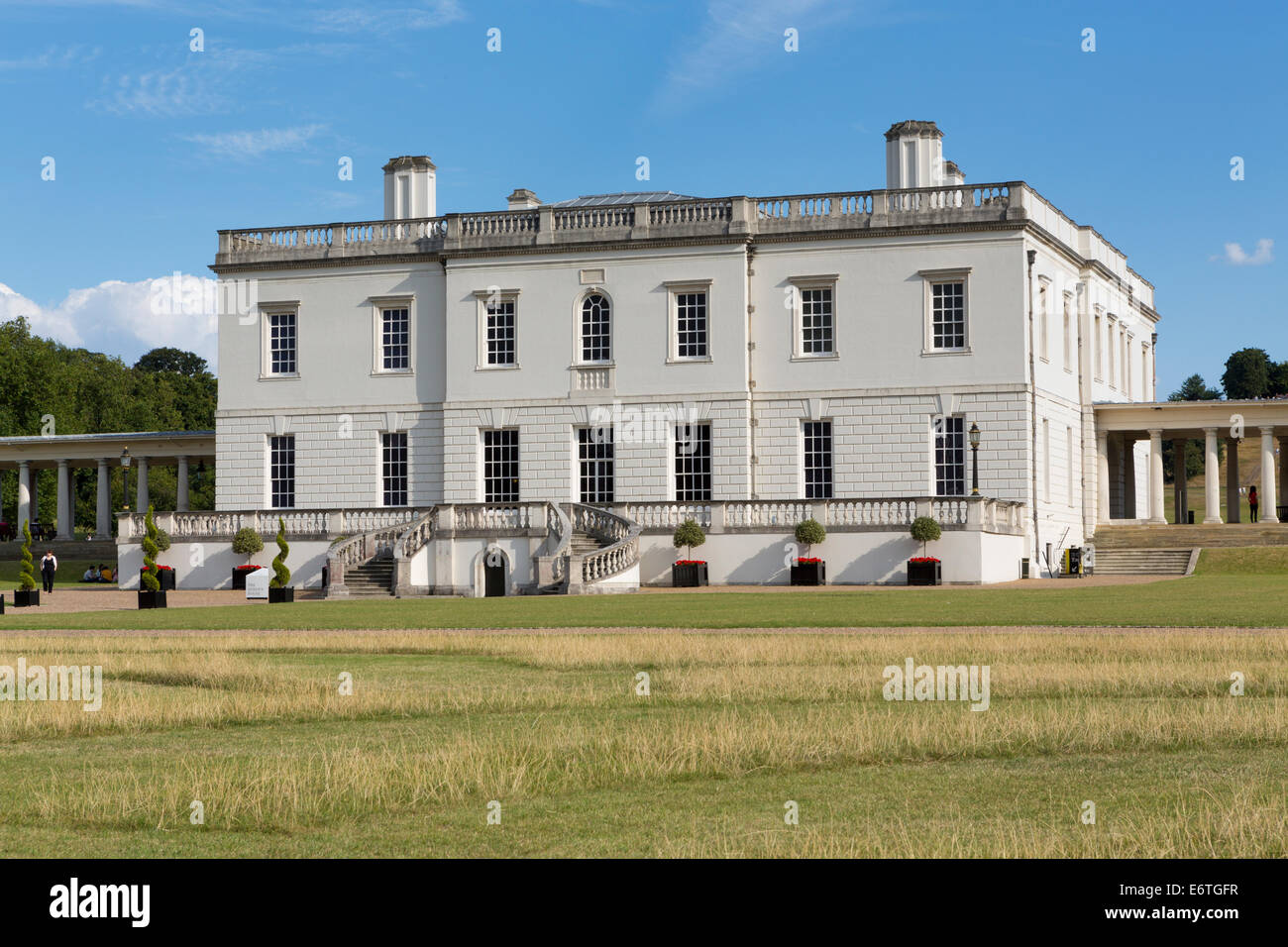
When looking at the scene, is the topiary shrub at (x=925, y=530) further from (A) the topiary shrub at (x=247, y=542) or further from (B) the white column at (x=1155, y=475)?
(A) the topiary shrub at (x=247, y=542)

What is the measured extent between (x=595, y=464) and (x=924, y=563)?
13248mm

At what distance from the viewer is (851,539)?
164 ft

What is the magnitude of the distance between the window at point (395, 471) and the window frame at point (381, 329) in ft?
7.83

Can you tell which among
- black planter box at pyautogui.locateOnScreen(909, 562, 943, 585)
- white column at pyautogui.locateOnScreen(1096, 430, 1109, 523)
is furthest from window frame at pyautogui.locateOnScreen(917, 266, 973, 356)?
white column at pyautogui.locateOnScreen(1096, 430, 1109, 523)

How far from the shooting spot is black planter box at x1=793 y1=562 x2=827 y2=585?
49156mm

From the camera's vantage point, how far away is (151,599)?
41.1 metres

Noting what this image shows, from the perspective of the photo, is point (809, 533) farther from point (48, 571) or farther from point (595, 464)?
point (48, 571)

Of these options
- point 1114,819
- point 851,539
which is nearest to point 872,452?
point 851,539

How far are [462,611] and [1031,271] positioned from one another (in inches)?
1045

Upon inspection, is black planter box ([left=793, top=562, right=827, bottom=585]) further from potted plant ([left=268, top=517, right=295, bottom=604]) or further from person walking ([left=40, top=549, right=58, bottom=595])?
person walking ([left=40, top=549, right=58, bottom=595])

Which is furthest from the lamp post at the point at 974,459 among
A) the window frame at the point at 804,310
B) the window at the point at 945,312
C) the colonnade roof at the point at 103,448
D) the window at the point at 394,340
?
the colonnade roof at the point at 103,448

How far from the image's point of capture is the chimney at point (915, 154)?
187 ft

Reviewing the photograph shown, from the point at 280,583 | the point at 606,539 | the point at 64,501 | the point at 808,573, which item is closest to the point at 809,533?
the point at 808,573
